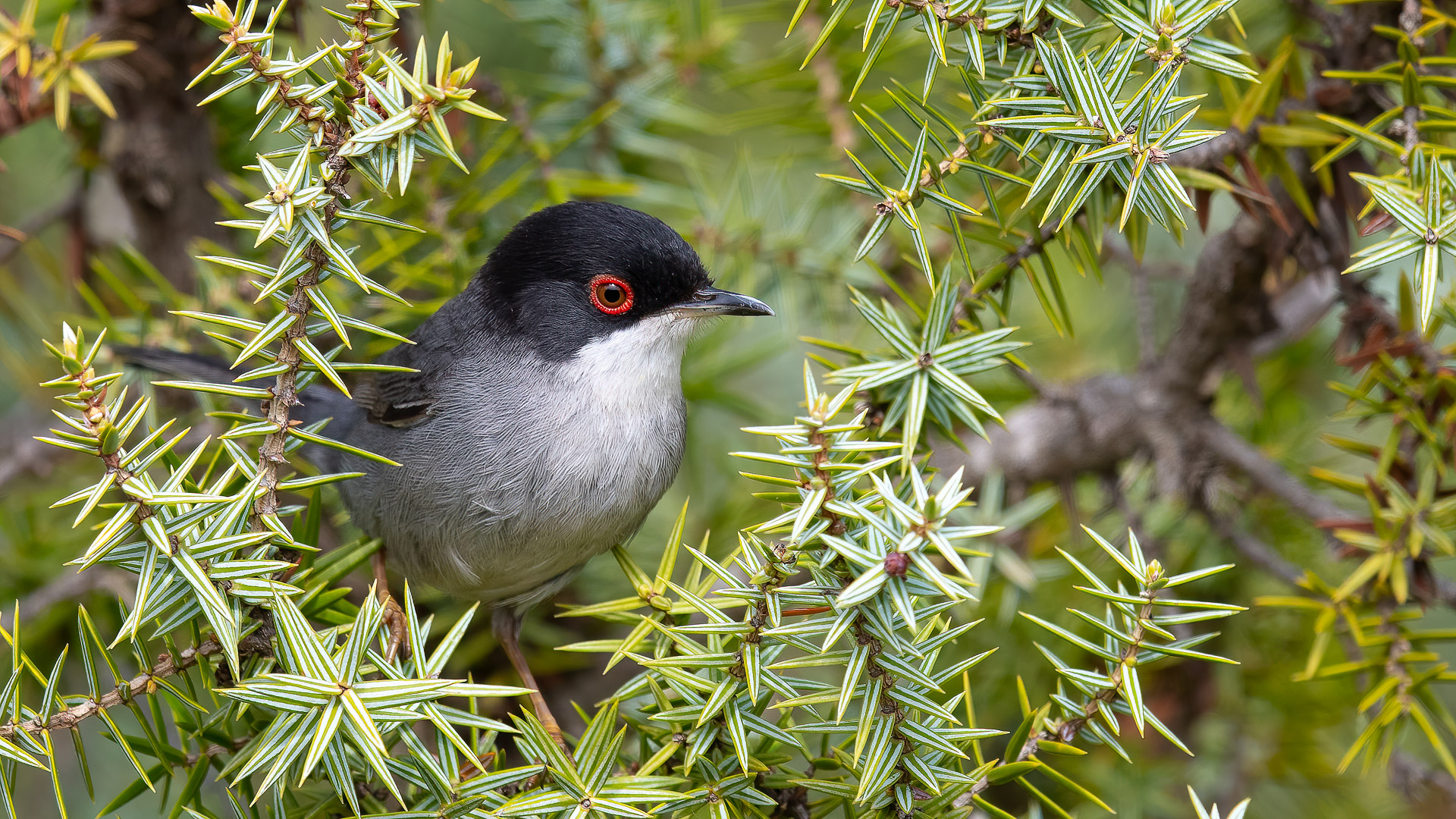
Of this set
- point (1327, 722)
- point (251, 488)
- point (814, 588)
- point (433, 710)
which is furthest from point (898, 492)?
point (1327, 722)

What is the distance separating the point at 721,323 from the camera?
155 inches

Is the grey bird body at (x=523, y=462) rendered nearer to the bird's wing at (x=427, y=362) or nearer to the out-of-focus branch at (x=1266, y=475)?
the bird's wing at (x=427, y=362)

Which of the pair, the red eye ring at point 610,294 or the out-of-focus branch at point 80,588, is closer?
the out-of-focus branch at point 80,588

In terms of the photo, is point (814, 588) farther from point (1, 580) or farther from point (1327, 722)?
point (1, 580)

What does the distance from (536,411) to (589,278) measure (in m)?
0.46

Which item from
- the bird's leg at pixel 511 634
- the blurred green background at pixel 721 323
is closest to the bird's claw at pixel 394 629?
the bird's leg at pixel 511 634

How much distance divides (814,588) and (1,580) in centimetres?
303

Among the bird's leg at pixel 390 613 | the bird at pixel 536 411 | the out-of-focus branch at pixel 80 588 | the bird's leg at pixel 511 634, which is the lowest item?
the bird's leg at pixel 511 634

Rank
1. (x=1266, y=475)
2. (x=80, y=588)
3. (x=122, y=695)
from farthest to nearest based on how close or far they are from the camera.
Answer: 1. (x=1266, y=475)
2. (x=80, y=588)
3. (x=122, y=695)

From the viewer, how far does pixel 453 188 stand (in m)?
3.10

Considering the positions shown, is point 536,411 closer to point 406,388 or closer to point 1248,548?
point 406,388

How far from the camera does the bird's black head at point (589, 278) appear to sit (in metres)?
2.98

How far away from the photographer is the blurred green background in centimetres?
313

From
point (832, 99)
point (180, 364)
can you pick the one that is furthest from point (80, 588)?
point (832, 99)
